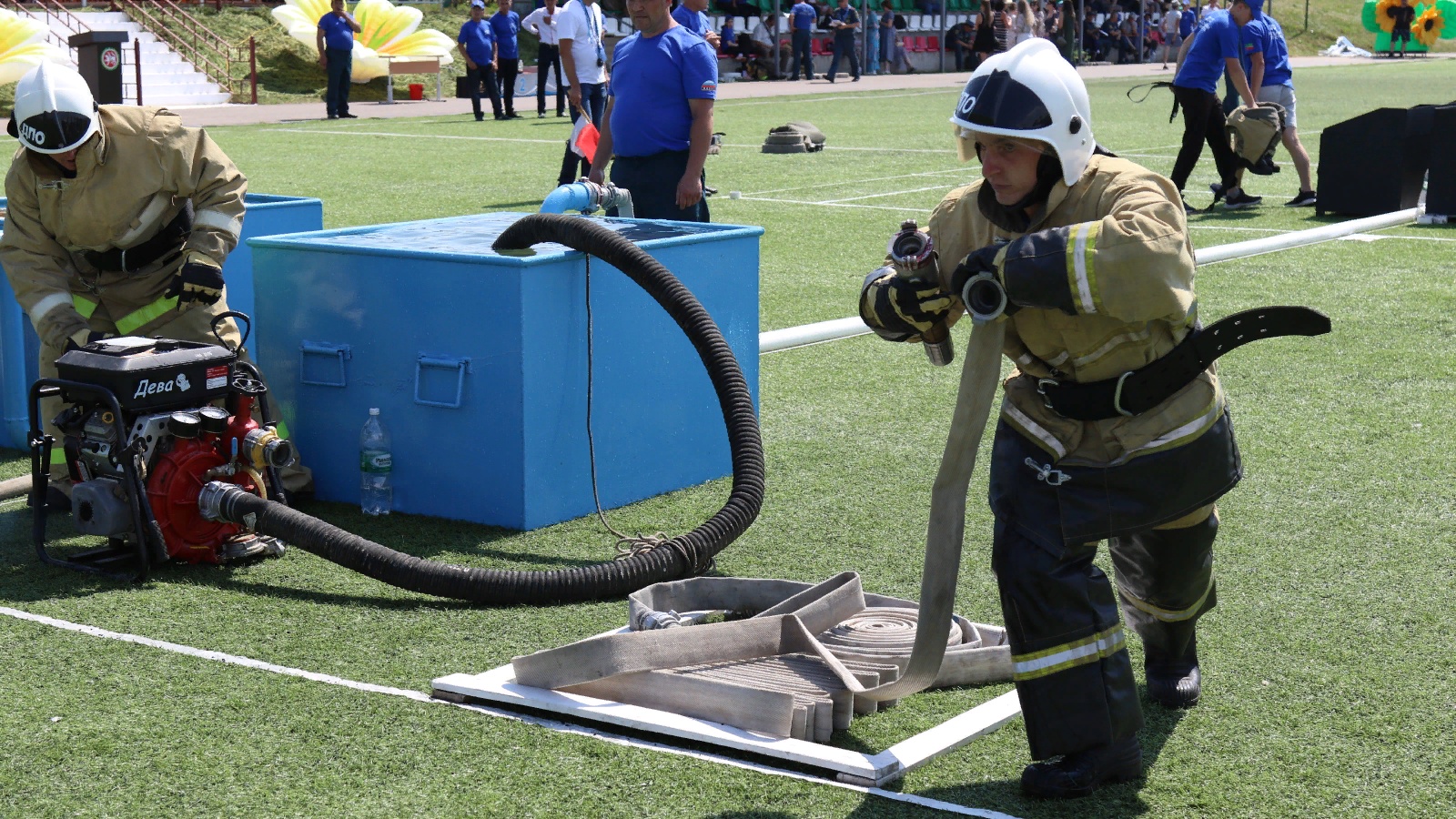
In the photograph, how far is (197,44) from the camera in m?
33.7

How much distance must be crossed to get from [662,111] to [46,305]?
3223mm

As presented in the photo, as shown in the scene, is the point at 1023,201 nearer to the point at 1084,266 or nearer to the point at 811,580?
the point at 1084,266

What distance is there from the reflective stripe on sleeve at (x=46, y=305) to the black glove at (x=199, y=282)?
1.35ft

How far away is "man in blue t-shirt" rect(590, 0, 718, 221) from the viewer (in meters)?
7.68

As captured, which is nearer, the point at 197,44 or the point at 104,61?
the point at 104,61

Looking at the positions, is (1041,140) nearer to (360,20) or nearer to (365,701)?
(365,701)

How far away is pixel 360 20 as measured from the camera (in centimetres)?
3334

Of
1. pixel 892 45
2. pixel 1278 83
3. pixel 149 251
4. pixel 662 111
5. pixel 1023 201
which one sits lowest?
pixel 149 251

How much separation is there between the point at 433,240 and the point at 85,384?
4.94 ft

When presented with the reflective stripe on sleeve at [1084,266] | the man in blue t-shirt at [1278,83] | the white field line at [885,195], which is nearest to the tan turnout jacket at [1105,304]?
the reflective stripe on sleeve at [1084,266]

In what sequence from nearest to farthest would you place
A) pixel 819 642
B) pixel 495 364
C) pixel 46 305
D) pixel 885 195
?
1. pixel 819 642
2. pixel 495 364
3. pixel 46 305
4. pixel 885 195

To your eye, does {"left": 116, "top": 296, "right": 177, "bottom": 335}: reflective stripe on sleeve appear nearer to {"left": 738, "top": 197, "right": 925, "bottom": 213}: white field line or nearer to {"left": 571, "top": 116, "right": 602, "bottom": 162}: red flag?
{"left": 571, "top": 116, "right": 602, "bottom": 162}: red flag

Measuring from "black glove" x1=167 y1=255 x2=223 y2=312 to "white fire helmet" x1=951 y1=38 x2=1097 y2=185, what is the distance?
10.4 ft

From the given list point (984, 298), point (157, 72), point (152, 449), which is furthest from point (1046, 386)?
point (157, 72)
